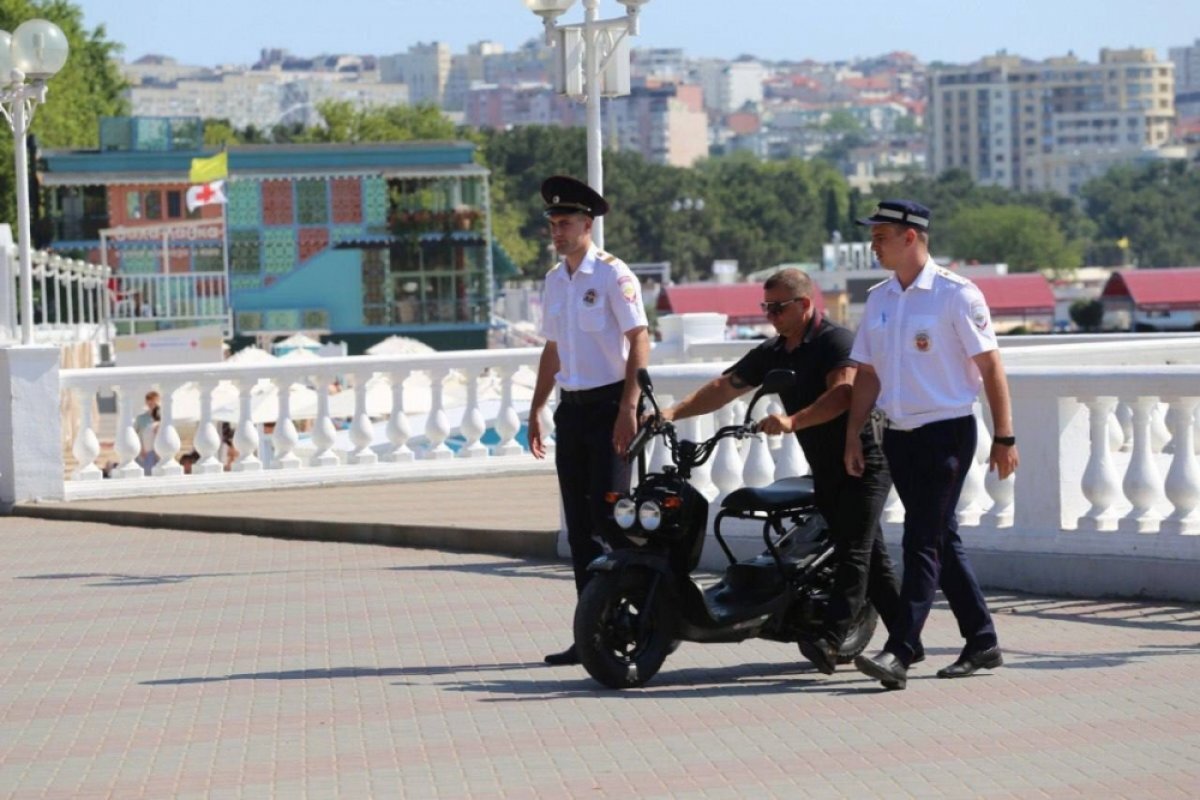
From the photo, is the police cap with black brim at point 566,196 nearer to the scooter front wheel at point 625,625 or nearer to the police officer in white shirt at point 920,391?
the police officer in white shirt at point 920,391

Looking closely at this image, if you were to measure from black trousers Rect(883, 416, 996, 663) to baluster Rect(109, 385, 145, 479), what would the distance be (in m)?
9.18

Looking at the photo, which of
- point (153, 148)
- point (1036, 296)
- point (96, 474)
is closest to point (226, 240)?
point (153, 148)

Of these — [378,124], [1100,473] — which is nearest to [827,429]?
[1100,473]

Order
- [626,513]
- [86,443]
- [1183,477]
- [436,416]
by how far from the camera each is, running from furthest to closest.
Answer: [436,416]
[86,443]
[1183,477]
[626,513]

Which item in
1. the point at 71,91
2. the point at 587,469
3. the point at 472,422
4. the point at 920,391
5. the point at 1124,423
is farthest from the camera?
the point at 71,91

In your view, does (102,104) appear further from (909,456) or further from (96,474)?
(909,456)

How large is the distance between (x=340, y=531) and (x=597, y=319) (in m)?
5.41

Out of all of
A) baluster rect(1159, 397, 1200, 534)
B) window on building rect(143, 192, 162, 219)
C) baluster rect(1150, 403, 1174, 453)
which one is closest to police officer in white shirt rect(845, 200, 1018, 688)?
baluster rect(1159, 397, 1200, 534)

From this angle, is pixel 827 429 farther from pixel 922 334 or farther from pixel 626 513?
pixel 626 513

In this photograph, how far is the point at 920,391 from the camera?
840 centimetres

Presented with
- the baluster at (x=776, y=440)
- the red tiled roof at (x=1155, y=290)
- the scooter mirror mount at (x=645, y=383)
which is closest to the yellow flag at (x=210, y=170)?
the red tiled roof at (x=1155, y=290)

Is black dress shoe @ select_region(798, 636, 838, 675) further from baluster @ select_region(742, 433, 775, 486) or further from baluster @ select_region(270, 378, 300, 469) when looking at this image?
baluster @ select_region(270, 378, 300, 469)

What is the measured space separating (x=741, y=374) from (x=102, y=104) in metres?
90.5

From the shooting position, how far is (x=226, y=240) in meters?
94.9
